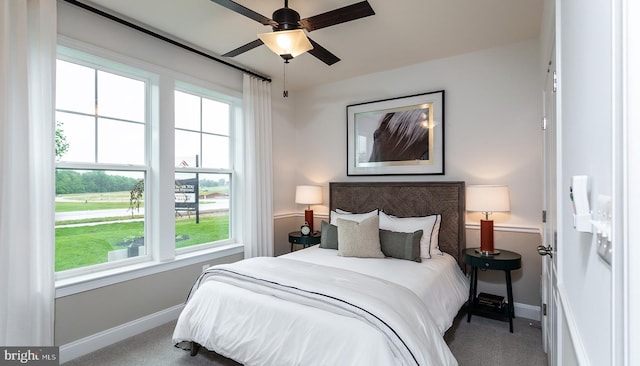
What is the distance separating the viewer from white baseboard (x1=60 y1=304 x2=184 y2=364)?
2.38 meters

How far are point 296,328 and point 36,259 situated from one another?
6.40ft

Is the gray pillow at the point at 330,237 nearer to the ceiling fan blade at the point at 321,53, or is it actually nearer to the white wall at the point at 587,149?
the ceiling fan blade at the point at 321,53

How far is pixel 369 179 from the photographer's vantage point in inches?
159

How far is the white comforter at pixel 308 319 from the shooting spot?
161cm

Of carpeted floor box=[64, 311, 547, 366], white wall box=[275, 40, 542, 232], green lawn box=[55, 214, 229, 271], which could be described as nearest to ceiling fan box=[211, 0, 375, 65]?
white wall box=[275, 40, 542, 232]

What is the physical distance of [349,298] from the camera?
5.96 feet

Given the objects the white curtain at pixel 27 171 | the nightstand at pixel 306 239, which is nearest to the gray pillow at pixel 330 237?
the nightstand at pixel 306 239

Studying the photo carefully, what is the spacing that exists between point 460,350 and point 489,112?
2361 millimetres

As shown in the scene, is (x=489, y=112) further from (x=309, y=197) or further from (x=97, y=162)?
(x=97, y=162)

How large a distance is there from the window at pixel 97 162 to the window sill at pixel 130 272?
5.9 inches

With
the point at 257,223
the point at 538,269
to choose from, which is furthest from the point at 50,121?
the point at 538,269

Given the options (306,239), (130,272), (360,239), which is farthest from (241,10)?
(306,239)

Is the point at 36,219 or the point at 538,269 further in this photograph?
the point at 538,269

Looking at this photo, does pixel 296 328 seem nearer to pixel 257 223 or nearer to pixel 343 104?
pixel 257 223
